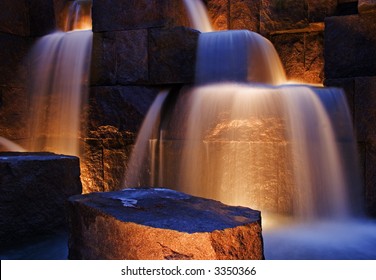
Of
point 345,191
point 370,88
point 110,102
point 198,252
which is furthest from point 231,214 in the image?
point 110,102

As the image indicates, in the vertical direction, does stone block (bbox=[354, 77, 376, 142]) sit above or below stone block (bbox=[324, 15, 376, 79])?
below

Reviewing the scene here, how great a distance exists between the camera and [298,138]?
13.3ft

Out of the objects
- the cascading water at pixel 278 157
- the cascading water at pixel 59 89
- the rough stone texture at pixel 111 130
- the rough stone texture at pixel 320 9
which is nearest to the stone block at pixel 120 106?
the rough stone texture at pixel 111 130

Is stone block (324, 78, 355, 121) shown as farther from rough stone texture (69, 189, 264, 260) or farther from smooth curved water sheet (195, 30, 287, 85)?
rough stone texture (69, 189, 264, 260)

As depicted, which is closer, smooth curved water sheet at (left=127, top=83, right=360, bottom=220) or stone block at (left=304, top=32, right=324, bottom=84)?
smooth curved water sheet at (left=127, top=83, right=360, bottom=220)

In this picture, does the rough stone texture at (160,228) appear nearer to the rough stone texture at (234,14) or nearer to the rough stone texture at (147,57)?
the rough stone texture at (147,57)

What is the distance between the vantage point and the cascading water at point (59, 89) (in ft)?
17.5

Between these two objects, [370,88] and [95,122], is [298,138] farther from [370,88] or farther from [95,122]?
[95,122]

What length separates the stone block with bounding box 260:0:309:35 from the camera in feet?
20.6

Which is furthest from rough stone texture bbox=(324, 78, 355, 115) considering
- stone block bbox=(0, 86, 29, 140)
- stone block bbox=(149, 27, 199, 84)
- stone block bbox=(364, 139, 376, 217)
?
stone block bbox=(0, 86, 29, 140)

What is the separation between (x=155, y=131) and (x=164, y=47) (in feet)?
3.68

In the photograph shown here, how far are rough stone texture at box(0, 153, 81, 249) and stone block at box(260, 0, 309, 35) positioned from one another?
4307 millimetres

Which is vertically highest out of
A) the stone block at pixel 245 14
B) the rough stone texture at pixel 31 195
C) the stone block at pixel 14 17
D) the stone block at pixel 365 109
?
the stone block at pixel 245 14

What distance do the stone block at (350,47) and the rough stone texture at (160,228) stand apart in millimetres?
2904
